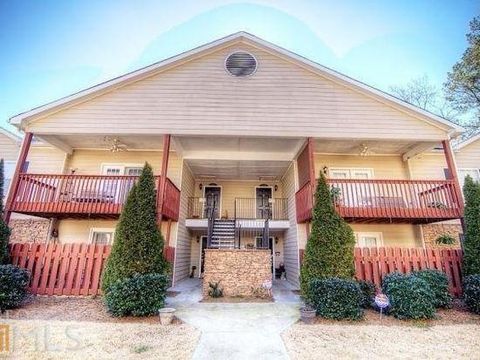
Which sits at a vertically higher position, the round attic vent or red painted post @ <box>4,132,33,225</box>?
the round attic vent

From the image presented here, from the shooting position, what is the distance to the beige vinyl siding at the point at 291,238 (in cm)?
1109

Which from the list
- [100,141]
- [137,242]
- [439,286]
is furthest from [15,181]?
[439,286]

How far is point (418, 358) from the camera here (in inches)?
161

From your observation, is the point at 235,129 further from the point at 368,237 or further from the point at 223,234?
the point at 368,237

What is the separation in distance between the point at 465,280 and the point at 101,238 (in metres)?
13.5

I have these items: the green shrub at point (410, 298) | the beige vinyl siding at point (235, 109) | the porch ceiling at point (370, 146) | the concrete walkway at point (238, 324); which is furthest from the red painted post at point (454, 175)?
the concrete walkway at point (238, 324)

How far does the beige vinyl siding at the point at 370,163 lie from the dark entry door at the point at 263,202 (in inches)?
146

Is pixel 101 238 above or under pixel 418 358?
above

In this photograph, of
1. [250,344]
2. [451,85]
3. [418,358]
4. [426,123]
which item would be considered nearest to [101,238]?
[250,344]

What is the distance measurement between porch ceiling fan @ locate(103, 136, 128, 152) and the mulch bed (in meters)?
6.16

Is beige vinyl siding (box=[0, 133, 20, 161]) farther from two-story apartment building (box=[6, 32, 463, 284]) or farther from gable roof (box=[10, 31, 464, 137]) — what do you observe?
gable roof (box=[10, 31, 464, 137])

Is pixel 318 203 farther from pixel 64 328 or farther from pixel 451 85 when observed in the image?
pixel 451 85

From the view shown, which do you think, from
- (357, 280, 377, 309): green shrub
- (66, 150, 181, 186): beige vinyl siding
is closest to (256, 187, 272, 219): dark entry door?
(66, 150, 181, 186): beige vinyl siding

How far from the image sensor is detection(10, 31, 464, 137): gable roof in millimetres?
9422
